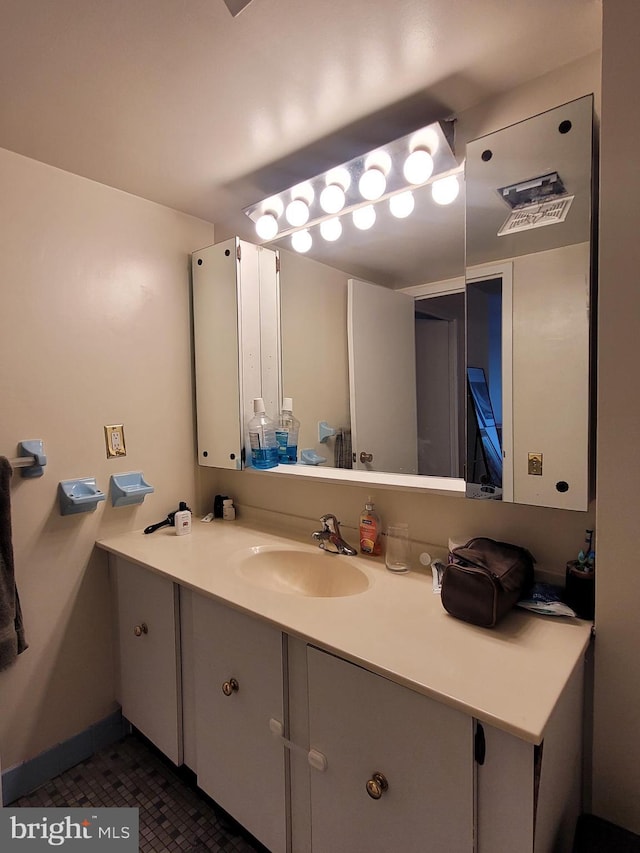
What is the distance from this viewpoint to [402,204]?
1.41 m

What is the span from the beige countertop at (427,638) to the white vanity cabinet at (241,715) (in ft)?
0.26

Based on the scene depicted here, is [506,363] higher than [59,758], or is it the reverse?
[506,363]

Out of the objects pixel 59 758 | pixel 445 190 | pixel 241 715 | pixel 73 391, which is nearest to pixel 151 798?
pixel 59 758

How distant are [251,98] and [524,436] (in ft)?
3.75

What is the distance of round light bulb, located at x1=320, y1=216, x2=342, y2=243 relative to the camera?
161 cm

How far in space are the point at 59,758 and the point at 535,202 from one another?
88.3 inches

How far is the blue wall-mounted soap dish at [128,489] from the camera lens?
1584 millimetres

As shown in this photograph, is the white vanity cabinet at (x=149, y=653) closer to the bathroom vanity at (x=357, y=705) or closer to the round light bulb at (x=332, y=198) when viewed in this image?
the bathroom vanity at (x=357, y=705)

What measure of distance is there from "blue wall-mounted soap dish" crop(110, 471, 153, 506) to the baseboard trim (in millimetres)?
810

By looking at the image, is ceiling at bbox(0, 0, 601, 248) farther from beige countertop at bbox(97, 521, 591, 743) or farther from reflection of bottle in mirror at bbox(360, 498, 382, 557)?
beige countertop at bbox(97, 521, 591, 743)

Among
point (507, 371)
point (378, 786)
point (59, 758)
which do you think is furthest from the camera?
point (59, 758)

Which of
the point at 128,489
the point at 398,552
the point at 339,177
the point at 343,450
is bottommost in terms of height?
the point at 398,552

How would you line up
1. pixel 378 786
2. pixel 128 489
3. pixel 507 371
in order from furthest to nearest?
pixel 128 489 → pixel 507 371 → pixel 378 786

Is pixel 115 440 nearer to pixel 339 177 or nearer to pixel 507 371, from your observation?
pixel 339 177
